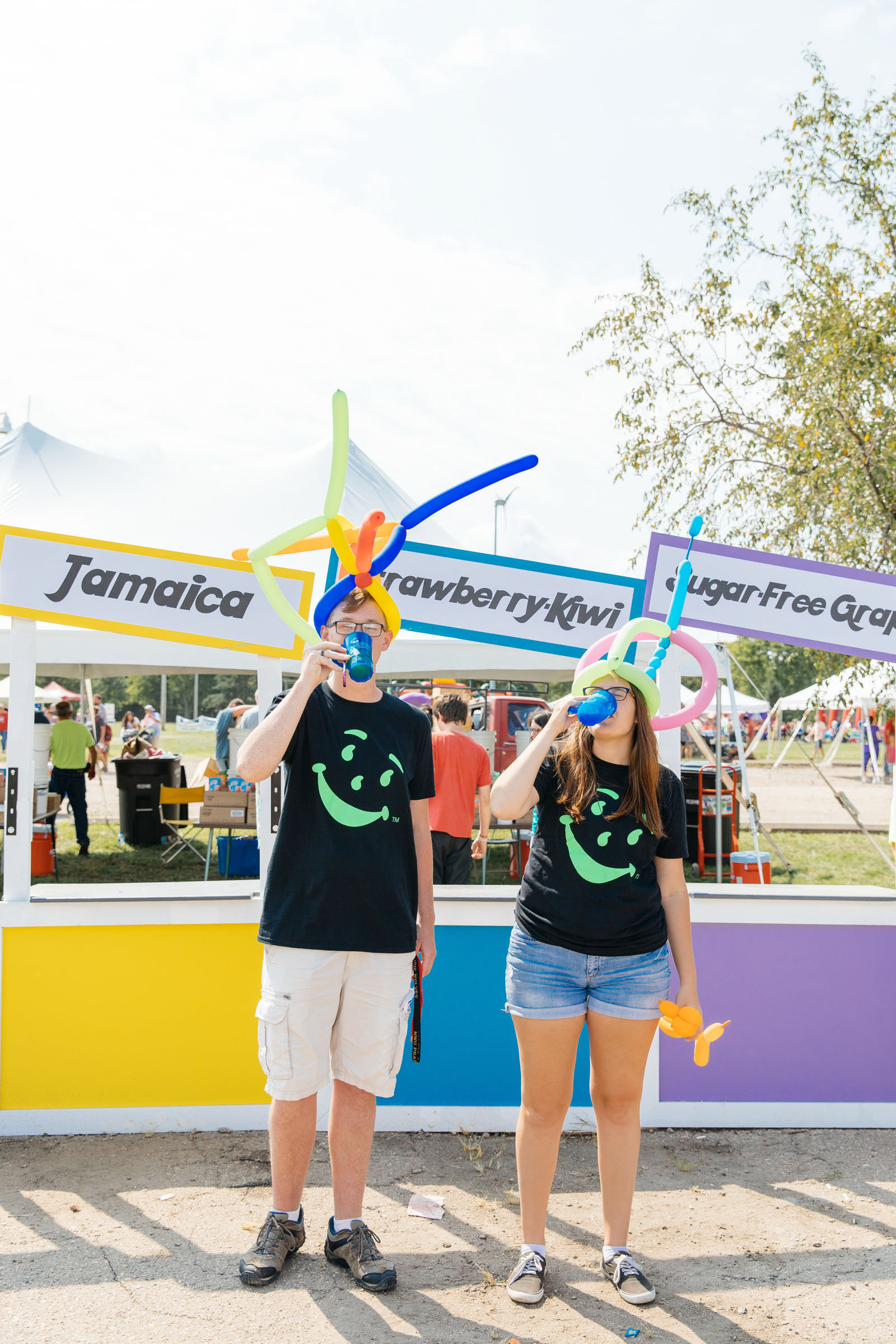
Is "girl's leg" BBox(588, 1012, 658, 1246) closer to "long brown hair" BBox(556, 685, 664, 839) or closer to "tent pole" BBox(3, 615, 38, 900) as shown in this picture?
"long brown hair" BBox(556, 685, 664, 839)

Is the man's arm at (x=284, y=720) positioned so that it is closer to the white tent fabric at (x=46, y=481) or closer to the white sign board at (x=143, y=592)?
the white sign board at (x=143, y=592)

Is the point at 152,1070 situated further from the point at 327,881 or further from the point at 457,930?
the point at 327,881

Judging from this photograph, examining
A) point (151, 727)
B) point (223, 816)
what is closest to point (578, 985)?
point (223, 816)

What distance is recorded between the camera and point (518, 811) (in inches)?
97.1

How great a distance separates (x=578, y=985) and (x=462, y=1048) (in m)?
1.39

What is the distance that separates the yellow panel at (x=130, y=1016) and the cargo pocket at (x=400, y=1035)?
3.75ft

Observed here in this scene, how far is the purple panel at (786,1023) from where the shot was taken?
3789 millimetres

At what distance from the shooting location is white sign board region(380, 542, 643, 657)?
12.8 feet

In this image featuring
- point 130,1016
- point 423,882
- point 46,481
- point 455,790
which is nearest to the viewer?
point 423,882

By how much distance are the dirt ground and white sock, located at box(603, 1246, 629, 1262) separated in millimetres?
79

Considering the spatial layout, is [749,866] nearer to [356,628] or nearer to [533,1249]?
[533,1249]

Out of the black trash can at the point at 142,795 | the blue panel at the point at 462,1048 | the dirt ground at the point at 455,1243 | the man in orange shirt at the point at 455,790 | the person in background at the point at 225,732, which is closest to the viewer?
the dirt ground at the point at 455,1243

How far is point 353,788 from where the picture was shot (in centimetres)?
260

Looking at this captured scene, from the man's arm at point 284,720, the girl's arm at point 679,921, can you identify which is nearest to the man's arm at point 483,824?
the girl's arm at point 679,921
